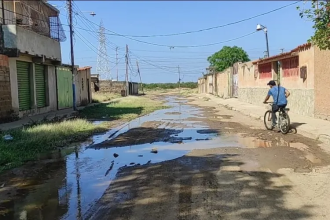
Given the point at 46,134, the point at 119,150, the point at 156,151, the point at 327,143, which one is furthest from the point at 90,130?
the point at 327,143

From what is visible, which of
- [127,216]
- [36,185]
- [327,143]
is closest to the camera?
[127,216]

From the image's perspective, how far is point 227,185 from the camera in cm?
638

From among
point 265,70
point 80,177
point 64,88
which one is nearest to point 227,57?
point 265,70

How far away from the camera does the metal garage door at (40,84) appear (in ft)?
77.7

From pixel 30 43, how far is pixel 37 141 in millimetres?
10291

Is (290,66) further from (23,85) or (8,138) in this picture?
(8,138)

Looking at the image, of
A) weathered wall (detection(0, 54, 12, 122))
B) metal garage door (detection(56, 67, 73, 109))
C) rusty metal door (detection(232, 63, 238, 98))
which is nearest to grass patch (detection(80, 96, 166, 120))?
metal garage door (detection(56, 67, 73, 109))

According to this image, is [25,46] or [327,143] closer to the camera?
[327,143]

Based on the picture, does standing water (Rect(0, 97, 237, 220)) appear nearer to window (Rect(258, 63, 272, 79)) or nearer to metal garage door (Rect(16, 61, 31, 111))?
metal garage door (Rect(16, 61, 31, 111))

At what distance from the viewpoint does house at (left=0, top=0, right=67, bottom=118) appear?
1773 centimetres

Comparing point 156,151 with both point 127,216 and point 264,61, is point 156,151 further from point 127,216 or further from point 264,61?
point 264,61

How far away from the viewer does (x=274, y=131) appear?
1379cm

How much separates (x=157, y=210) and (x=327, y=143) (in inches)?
296

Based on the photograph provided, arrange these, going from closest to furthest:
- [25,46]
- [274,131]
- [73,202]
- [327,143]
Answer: [73,202], [327,143], [274,131], [25,46]
